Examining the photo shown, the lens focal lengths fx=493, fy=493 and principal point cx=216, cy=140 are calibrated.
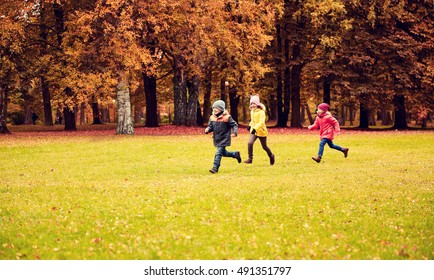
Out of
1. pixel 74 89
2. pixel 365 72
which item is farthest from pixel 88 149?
pixel 365 72

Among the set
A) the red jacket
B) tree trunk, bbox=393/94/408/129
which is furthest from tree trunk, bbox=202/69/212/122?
the red jacket

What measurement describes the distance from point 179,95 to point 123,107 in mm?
8223

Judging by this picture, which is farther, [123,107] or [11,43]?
[11,43]

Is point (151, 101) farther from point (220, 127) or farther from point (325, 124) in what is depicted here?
point (220, 127)

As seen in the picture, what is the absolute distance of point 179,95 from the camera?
4100 centimetres

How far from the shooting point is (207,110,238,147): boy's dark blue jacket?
15.8 meters

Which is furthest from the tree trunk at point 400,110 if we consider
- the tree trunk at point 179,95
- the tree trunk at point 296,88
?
the tree trunk at point 179,95

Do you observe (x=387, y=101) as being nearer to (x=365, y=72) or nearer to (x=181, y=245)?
(x=365, y=72)

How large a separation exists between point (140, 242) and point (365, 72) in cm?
3930

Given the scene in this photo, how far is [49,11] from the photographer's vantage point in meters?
39.3

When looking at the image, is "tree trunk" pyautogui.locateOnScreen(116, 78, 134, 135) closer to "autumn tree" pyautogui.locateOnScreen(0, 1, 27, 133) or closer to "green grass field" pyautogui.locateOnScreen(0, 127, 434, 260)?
"autumn tree" pyautogui.locateOnScreen(0, 1, 27, 133)

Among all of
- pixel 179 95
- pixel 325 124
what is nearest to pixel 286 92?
pixel 179 95

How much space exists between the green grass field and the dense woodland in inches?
602

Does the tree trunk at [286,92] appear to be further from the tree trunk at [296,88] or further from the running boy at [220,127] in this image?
the running boy at [220,127]
